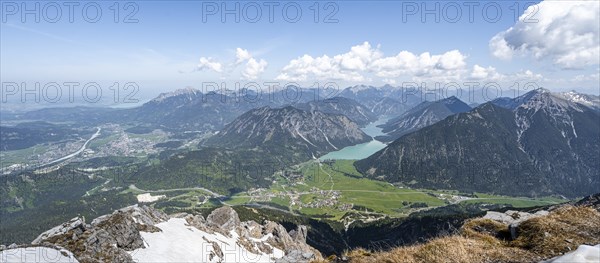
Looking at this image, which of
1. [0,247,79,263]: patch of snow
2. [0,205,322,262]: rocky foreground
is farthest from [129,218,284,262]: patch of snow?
[0,247,79,263]: patch of snow

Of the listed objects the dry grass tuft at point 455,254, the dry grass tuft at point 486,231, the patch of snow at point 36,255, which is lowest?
the patch of snow at point 36,255

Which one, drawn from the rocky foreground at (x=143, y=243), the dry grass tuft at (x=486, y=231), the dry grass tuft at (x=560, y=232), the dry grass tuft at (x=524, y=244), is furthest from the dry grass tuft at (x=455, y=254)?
the rocky foreground at (x=143, y=243)

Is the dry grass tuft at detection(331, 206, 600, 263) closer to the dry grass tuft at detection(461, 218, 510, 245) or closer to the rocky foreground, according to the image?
the dry grass tuft at detection(461, 218, 510, 245)

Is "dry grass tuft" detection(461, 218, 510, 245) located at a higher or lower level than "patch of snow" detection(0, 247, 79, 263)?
higher

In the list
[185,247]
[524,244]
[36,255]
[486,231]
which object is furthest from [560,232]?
[185,247]

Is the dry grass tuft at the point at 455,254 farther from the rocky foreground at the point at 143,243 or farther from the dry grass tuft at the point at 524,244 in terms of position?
the rocky foreground at the point at 143,243

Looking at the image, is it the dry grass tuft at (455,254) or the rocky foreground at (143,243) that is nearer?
the dry grass tuft at (455,254)

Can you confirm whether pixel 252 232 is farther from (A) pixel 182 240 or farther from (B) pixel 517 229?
(B) pixel 517 229
